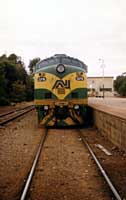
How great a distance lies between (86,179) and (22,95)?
60069 mm

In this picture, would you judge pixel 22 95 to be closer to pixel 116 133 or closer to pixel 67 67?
pixel 67 67

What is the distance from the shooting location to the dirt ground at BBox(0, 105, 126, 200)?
6.70 m

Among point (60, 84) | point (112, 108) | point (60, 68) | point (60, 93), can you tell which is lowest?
point (112, 108)

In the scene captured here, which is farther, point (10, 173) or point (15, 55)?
point (15, 55)

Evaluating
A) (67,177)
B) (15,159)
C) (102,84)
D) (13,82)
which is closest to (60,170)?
(67,177)

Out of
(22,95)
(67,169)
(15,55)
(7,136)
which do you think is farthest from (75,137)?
(15,55)

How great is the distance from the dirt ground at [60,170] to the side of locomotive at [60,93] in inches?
161

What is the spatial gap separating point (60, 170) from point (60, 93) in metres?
9.70

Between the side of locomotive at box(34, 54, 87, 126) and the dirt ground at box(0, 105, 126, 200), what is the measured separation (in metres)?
4.08

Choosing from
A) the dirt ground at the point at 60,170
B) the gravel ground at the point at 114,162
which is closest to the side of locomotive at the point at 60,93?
the gravel ground at the point at 114,162

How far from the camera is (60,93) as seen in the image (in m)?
18.1

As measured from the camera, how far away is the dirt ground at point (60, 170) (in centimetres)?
670

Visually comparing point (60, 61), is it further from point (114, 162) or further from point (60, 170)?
point (60, 170)

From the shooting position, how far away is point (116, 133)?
40.3 ft
